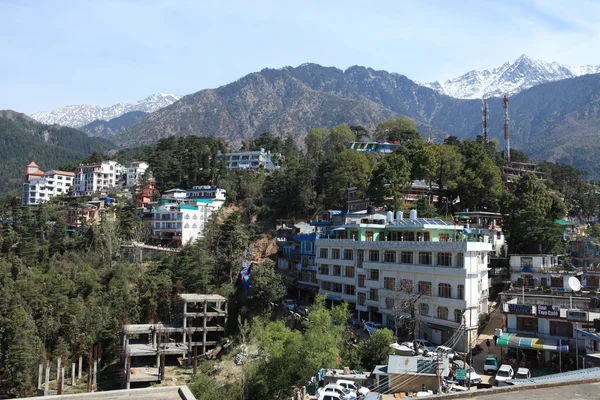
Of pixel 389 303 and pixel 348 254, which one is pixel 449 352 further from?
pixel 348 254

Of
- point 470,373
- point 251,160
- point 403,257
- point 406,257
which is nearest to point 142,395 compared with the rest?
point 470,373

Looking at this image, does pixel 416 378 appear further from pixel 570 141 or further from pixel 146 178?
pixel 570 141

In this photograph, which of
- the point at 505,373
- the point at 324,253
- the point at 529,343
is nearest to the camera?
the point at 505,373

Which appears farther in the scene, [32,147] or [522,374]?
[32,147]

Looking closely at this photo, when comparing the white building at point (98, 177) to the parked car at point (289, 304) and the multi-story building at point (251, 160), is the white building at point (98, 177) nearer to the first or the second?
the multi-story building at point (251, 160)

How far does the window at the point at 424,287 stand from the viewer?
29.8 meters

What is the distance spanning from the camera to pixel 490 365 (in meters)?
24.4

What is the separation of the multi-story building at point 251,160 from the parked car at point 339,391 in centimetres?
5576

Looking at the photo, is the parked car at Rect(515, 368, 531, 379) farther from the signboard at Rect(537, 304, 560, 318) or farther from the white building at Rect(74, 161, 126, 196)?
the white building at Rect(74, 161, 126, 196)

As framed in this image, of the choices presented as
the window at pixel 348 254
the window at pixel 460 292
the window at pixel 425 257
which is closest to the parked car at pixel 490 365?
the window at pixel 460 292

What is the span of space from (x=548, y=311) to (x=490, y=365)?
13.8 feet

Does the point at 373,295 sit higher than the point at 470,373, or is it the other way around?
the point at 373,295

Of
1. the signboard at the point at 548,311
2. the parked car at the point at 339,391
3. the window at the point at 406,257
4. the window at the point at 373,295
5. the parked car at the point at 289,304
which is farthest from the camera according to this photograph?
the parked car at the point at 289,304

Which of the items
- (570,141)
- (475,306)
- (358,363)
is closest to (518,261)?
(475,306)
